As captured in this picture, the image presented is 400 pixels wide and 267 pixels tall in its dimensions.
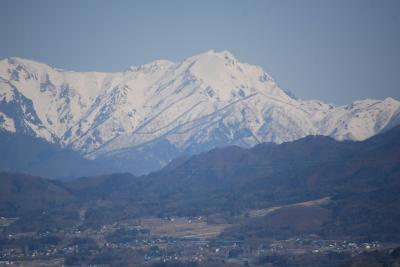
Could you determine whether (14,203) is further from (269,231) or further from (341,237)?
(341,237)

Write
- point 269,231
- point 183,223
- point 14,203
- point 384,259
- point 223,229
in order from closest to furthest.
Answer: point 384,259 → point 269,231 → point 223,229 → point 183,223 → point 14,203

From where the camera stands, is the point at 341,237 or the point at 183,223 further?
the point at 183,223

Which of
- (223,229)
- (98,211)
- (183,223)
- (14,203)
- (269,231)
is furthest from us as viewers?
(14,203)

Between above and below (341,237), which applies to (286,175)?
above

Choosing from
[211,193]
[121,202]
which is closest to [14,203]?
[121,202]

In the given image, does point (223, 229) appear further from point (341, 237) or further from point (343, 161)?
point (343, 161)

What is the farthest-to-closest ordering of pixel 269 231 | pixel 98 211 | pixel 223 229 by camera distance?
1. pixel 98 211
2. pixel 223 229
3. pixel 269 231

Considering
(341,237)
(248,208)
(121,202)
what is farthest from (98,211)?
(341,237)

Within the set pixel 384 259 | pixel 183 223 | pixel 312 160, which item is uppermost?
pixel 312 160

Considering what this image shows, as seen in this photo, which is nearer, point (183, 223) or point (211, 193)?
point (183, 223)
